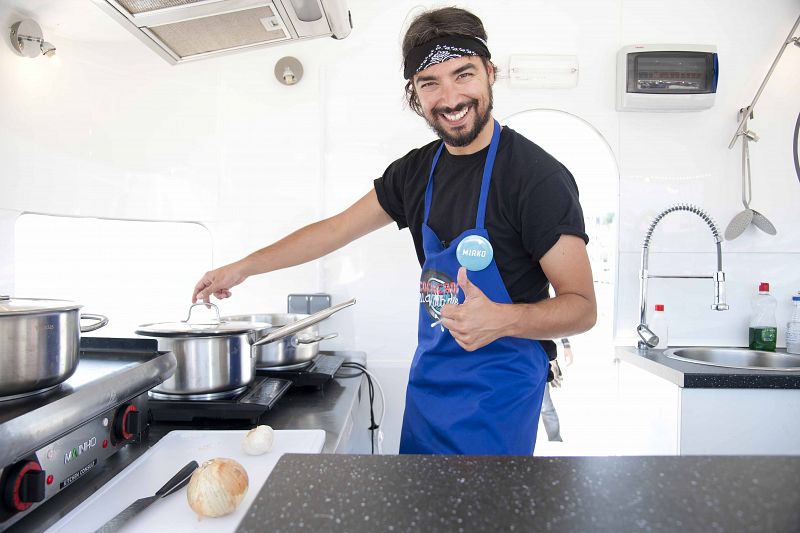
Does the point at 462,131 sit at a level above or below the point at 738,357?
above

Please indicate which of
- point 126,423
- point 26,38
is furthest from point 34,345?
point 26,38

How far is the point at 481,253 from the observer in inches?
50.0

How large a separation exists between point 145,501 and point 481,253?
0.80 m

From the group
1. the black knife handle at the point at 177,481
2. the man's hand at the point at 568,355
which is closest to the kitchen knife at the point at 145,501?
the black knife handle at the point at 177,481

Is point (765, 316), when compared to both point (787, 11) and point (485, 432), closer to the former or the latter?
point (787, 11)

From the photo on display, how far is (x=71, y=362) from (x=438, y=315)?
0.77 metres

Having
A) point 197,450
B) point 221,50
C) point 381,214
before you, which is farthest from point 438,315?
point 221,50

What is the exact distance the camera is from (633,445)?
2.14m

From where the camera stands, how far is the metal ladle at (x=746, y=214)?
7.07 feet

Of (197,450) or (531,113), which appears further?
(531,113)

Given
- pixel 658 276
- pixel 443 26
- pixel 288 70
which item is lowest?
pixel 658 276

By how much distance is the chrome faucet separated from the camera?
2045 mm

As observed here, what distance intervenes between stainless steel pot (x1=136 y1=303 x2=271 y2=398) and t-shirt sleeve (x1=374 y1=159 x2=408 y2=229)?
1.74ft

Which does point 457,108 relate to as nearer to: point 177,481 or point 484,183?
point 484,183
